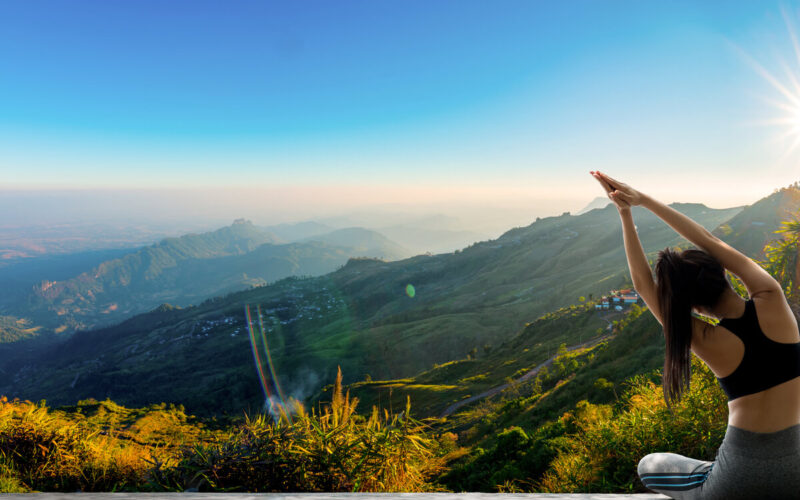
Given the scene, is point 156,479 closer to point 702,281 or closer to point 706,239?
point 702,281

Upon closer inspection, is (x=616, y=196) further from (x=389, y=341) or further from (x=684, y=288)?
(x=389, y=341)

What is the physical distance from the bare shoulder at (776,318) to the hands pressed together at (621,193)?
3.61 feet

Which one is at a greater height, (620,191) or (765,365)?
(620,191)

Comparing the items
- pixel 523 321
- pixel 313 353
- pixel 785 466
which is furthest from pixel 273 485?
pixel 313 353

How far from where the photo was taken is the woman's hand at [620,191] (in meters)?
3.28

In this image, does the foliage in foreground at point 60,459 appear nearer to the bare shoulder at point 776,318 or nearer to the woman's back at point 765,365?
the woman's back at point 765,365

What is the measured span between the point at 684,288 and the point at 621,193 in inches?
38.8

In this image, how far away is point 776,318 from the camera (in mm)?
2584

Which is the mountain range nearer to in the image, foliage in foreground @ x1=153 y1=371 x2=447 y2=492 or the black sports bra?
foliage in foreground @ x1=153 y1=371 x2=447 y2=492

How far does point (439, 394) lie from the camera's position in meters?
48.2

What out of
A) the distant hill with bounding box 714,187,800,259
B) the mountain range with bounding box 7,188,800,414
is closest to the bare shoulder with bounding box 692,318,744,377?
the mountain range with bounding box 7,188,800,414

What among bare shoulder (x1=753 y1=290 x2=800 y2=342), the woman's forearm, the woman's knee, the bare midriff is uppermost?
the woman's forearm

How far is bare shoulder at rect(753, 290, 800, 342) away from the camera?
2.57m

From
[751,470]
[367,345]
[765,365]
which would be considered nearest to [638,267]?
[765,365]
